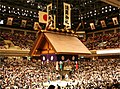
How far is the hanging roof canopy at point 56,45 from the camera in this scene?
14.3ft

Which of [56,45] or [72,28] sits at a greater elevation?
[56,45]

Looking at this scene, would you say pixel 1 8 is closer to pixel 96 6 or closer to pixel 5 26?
pixel 5 26

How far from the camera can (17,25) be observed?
80.6ft

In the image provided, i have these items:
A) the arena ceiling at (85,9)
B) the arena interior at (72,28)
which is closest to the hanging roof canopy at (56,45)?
the arena interior at (72,28)

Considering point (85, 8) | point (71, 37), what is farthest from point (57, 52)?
point (85, 8)

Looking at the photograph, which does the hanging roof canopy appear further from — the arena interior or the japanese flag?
the arena interior

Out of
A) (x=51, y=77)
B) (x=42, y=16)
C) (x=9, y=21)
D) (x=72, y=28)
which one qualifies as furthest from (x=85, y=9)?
(x=42, y=16)

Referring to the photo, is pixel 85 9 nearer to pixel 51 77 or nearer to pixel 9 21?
pixel 9 21

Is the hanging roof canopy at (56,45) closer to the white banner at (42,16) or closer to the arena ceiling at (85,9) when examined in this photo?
the white banner at (42,16)

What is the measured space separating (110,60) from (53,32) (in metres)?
15.9

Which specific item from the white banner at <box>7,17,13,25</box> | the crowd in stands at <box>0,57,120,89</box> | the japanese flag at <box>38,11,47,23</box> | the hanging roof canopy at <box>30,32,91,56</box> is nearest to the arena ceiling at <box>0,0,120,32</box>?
the white banner at <box>7,17,13,25</box>

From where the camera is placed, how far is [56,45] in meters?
4.35

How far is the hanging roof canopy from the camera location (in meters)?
4.35

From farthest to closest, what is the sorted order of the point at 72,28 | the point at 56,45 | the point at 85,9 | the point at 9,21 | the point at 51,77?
the point at 85,9 → the point at 9,21 → the point at 72,28 → the point at 51,77 → the point at 56,45
